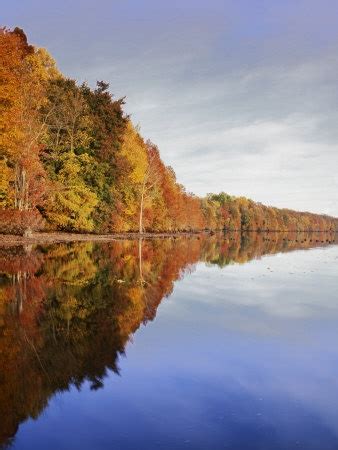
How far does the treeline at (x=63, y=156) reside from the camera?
98.4 ft

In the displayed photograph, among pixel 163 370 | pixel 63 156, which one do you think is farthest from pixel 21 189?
pixel 163 370

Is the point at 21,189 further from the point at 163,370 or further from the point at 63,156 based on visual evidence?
the point at 163,370

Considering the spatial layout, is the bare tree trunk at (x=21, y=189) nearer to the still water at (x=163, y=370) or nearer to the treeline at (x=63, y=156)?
the treeline at (x=63, y=156)

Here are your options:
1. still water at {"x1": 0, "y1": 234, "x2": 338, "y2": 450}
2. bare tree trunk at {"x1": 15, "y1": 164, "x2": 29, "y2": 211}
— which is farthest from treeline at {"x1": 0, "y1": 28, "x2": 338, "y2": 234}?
still water at {"x1": 0, "y1": 234, "x2": 338, "y2": 450}

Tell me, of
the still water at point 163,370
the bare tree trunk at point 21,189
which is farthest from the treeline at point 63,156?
the still water at point 163,370

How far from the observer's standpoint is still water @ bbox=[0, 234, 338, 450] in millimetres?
4301

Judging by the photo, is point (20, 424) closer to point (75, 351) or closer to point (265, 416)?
point (75, 351)

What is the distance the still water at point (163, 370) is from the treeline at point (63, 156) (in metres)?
20.2

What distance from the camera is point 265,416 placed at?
4730 millimetres

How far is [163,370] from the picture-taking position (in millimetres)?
6133

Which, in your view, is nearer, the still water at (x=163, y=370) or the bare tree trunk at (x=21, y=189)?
the still water at (x=163, y=370)

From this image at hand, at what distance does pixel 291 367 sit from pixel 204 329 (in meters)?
2.40

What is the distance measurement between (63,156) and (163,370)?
38058 millimetres

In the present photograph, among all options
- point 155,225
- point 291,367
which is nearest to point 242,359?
point 291,367
